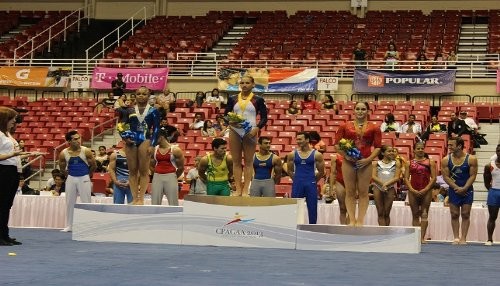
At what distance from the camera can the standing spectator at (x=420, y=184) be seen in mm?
15305

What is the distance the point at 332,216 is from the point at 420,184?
2.13m

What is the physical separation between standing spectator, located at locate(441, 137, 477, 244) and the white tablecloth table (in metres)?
0.95

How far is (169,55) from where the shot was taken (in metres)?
32.0

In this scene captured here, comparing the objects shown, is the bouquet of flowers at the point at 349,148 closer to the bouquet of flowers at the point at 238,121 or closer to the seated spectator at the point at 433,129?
the bouquet of flowers at the point at 238,121

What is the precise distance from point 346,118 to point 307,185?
1052 cm

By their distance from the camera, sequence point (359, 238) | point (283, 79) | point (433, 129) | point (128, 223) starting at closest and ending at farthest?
point (359, 238) → point (128, 223) → point (433, 129) → point (283, 79)

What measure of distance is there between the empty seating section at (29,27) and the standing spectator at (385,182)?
21.4 metres

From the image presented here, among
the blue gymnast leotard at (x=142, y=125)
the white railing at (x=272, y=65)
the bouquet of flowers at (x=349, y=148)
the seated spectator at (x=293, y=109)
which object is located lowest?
the bouquet of flowers at (x=349, y=148)

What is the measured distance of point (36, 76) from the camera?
30875 mm

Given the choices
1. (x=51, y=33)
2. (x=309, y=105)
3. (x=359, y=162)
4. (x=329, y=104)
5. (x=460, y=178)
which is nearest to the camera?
(x=359, y=162)

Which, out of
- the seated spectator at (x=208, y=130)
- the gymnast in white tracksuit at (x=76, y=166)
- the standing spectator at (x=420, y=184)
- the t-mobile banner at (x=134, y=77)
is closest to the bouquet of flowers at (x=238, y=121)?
the standing spectator at (x=420, y=184)

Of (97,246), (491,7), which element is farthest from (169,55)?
(97,246)

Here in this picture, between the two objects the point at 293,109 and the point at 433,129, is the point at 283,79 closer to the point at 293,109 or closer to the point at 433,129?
the point at 293,109

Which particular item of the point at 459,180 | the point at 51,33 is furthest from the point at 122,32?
the point at 459,180
